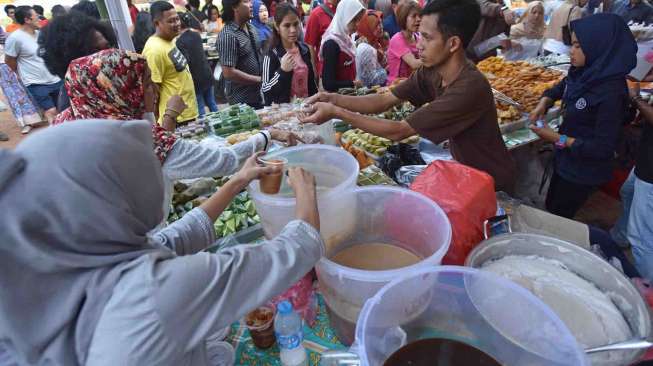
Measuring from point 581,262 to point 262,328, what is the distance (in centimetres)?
115

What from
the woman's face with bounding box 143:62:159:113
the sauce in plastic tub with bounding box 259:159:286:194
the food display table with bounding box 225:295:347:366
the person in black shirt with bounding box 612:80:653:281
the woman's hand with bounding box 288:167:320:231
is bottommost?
the person in black shirt with bounding box 612:80:653:281

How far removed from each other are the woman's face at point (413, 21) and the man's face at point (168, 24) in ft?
8.54

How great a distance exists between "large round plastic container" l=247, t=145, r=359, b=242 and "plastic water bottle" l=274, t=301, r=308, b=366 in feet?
1.03

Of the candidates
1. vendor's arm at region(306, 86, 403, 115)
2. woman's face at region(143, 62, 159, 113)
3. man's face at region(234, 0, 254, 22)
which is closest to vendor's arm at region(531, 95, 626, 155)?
vendor's arm at region(306, 86, 403, 115)

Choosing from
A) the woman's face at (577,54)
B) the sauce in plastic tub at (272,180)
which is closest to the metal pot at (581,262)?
the sauce in plastic tub at (272,180)

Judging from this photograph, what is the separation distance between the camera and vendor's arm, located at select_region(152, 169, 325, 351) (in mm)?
745

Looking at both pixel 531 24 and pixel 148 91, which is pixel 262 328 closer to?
pixel 148 91

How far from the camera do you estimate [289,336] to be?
3.63ft

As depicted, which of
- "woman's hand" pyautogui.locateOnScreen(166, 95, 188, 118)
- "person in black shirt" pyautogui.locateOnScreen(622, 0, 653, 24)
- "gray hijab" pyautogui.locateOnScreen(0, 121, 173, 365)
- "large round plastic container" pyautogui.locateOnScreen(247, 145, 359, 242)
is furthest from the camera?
"person in black shirt" pyautogui.locateOnScreen(622, 0, 653, 24)

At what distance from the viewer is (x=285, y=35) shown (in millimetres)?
3592

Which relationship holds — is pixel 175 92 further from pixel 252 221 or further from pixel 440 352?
pixel 440 352

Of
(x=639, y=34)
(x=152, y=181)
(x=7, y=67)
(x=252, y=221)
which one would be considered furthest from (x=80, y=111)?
(x=7, y=67)

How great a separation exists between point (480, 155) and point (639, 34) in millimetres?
3024

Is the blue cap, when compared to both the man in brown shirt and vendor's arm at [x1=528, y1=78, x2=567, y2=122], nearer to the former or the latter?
the man in brown shirt
